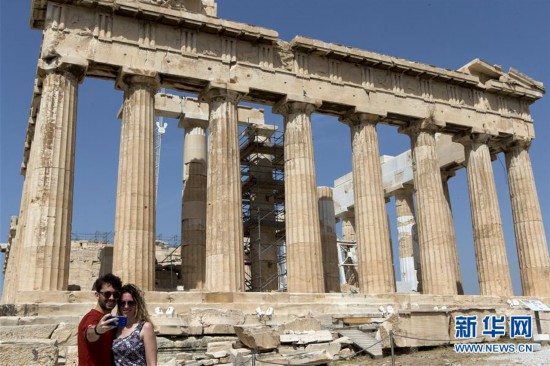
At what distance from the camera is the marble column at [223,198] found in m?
19.5

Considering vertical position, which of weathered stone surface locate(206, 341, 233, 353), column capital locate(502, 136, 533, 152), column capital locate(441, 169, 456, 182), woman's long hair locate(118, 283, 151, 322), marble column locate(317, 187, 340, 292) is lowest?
weathered stone surface locate(206, 341, 233, 353)

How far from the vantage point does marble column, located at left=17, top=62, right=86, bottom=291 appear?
16984 mm

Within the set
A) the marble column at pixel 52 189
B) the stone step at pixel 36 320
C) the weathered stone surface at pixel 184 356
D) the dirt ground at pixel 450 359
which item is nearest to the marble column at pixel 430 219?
the dirt ground at pixel 450 359

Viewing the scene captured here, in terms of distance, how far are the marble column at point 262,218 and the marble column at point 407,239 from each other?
8.82 meters

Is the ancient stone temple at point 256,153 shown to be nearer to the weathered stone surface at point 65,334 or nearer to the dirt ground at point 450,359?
the weathered stone surface at point 65,334

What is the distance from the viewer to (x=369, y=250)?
22.4 m

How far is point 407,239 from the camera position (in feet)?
110

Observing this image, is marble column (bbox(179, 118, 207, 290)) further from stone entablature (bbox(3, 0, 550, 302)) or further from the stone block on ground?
the stone block on ground

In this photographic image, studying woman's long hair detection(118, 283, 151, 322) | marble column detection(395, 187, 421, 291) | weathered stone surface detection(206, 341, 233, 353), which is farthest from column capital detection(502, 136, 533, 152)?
woman's long hair detection(118, 283, 151, 322)

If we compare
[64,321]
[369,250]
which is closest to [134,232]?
[64,321]

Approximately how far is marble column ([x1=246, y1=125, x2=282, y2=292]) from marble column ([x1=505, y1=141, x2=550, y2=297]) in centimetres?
1190

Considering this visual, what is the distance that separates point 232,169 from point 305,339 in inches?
332

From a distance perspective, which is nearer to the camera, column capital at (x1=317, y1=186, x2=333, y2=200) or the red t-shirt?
the red t-shirt

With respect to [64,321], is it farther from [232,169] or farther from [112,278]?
[112,278]
